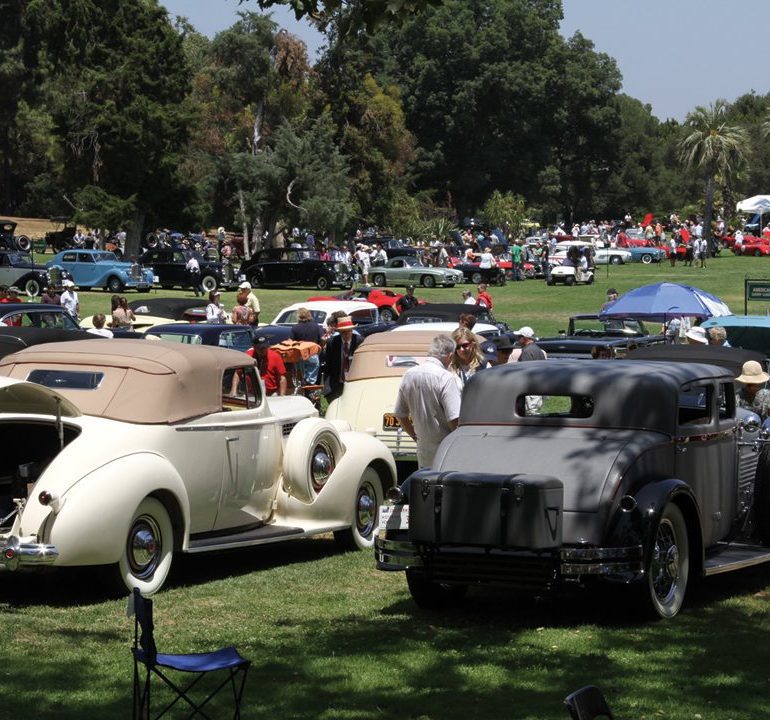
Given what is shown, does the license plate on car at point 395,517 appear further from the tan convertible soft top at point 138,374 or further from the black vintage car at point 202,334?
the black vintage car at point 202,334

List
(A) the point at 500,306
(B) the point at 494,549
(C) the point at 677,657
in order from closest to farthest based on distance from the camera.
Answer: (C) the point at 677,657, (B) the point at 494,549, (A) the point at 500,306

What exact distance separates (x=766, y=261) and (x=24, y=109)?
1670 inches

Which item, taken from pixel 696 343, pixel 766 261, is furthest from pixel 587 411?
pixel 766 261

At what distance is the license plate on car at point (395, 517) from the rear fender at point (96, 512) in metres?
1.50

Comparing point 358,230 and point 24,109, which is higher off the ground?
point 24,109

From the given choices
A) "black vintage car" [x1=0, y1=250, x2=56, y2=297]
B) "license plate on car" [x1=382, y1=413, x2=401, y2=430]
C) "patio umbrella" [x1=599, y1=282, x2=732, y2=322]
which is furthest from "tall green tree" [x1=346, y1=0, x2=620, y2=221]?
"license plate on car" [x1=382, y1=413, x2=401, y2=430]

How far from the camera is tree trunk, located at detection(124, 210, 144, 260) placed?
188 ft

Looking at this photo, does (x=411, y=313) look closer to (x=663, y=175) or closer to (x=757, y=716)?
(x=757, y=716)

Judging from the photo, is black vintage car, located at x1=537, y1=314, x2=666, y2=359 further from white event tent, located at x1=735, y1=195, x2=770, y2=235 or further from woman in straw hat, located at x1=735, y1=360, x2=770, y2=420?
white event tent, located at x1=735, y1=195, x2=770, y2=235

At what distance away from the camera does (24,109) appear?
263 ft

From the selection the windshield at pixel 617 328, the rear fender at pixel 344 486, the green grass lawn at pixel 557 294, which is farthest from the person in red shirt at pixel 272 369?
the green grass lawn at pixel 557 294

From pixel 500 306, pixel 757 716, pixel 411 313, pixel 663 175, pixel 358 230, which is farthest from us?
pixel 663 175

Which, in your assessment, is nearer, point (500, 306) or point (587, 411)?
point (587, 411)

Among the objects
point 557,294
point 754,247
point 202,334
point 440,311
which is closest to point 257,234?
Result: point 557,294
